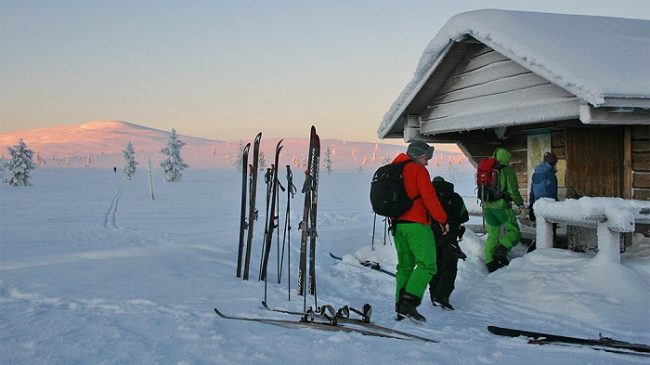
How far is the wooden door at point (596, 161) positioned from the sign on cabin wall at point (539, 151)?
37.2 inches

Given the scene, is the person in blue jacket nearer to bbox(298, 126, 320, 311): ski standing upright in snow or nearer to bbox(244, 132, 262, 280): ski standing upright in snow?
bbox(298, 126, 320, 311): ski standing upright in snow

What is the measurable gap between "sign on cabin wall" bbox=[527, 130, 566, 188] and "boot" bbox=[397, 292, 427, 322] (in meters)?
5.57

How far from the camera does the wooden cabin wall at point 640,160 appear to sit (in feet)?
27.0

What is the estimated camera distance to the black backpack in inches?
217

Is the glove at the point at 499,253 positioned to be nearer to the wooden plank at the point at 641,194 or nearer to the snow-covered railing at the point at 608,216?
the snow-covered railing at the point at 608,216

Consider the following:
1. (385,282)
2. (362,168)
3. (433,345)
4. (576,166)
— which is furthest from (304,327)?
(362,168)

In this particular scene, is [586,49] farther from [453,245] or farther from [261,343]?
[261,343]

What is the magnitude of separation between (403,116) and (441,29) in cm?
261

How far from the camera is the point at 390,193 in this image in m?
5.53

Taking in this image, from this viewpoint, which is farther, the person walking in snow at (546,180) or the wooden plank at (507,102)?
the person walking in snow at (546,180)

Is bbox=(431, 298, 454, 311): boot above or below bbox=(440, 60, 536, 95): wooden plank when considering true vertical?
below

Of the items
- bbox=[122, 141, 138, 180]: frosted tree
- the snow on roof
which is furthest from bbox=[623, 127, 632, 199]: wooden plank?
bbox=[122, 141, 138, 180]: frosted tree

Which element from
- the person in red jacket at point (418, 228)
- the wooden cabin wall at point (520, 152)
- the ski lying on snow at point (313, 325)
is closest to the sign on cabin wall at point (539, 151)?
the wooden cabin wall at point (520, 152)

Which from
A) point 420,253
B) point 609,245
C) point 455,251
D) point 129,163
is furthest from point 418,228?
point 129,163
